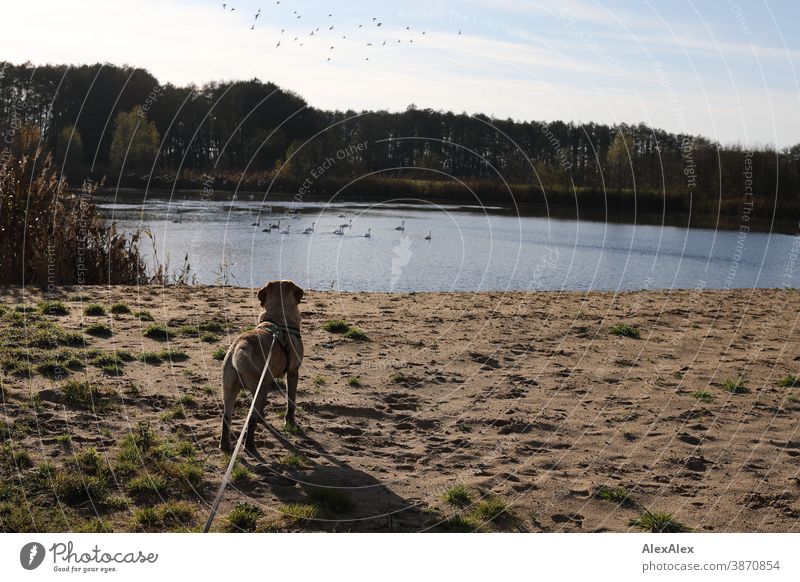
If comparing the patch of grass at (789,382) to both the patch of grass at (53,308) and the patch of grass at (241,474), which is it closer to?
the patch of grass at (241,474)

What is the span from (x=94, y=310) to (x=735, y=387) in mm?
11135

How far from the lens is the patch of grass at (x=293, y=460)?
8828 mm

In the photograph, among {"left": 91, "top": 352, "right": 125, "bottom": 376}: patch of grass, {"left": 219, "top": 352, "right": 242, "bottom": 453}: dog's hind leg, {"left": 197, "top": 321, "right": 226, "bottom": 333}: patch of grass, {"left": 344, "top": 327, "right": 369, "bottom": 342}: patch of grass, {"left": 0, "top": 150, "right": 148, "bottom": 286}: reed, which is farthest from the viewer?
{"left": 0, "top": 150, "right": 148, "bottom": 286}: reed

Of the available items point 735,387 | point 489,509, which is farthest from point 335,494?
point 735,387

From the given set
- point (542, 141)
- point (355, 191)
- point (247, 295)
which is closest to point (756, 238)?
point (542, 141)

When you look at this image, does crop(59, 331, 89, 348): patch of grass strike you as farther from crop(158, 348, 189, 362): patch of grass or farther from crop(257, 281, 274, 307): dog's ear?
crop(257, 281, 274, 307): dog's ear

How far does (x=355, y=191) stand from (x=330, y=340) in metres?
46.6

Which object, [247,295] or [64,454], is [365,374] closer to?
[64,454]

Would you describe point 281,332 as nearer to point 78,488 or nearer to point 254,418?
point 254,418

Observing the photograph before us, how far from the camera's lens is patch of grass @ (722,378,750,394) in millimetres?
12562

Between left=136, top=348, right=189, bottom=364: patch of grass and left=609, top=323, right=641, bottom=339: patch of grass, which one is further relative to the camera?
left=609, top=323, right=641, bottom=339: patch of grass

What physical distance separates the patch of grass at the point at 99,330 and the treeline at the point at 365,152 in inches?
1499

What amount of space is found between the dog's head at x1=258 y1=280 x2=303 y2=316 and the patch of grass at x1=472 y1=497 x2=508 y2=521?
3.52m

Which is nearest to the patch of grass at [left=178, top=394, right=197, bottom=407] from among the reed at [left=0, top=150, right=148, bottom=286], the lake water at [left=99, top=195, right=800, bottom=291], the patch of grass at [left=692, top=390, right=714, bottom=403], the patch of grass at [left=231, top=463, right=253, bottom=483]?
the patch of grass at [left=231, top=463, right=253, bottom=483]
